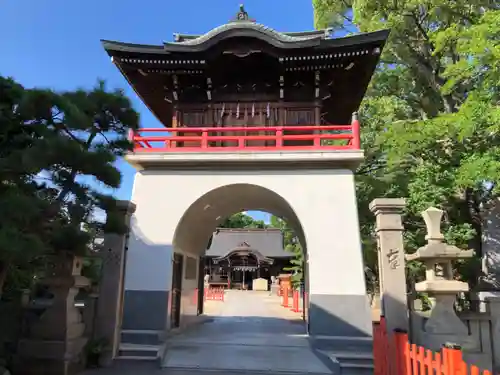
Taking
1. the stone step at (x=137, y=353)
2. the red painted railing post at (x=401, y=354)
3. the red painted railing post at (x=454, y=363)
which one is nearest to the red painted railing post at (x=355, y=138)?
the red painted railing post at (x=401, y=354)

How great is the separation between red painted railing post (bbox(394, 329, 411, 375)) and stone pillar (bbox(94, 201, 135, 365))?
4.97 meters

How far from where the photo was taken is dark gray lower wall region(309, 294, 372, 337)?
831 cm

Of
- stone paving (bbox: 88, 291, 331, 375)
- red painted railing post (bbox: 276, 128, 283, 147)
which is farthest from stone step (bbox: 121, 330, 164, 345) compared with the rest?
red painted railing post (bbox: 276, 128, 283, 147)

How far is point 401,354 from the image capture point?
552 centimetres

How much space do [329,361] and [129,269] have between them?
4707 millimetres

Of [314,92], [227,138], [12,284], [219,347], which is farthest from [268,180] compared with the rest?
[12,284]

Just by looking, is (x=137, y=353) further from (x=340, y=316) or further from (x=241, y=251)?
(x=241, y=251)

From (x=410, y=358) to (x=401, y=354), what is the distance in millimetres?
339

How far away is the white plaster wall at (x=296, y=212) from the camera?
28.5ft

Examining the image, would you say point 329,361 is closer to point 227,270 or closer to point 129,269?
point 129,269

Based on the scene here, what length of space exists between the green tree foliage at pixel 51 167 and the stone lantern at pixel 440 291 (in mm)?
5075

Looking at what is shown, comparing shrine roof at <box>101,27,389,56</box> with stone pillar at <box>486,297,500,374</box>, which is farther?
shrine roof at <box>101,27,389,56</box>

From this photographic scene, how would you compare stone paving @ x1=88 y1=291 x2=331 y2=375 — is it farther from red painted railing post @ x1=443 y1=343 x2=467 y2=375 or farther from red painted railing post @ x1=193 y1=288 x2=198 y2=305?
red painted railing post @ x1=443 y1=343 x2=467 y2=375

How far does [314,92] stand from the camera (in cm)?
1113
